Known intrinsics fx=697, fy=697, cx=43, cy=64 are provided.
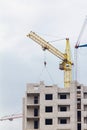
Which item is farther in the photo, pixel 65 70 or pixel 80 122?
pixel 65 70

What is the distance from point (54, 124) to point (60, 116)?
2.21 m

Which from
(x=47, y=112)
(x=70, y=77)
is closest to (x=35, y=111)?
(x=47, y=112)

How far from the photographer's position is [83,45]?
182m

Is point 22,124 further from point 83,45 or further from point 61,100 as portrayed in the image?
point 83,45

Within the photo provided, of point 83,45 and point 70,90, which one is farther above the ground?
point 83,45

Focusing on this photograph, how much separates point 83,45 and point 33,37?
13916 millimetres

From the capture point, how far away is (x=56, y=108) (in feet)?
503

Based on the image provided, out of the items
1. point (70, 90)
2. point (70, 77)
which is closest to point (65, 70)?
point (70, 77)

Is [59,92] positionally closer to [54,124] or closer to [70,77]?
[54,124]

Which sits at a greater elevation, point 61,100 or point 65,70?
point 65,70

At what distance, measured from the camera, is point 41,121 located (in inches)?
6029

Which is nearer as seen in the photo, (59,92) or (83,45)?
(59,92)

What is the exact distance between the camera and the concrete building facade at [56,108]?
153 metres

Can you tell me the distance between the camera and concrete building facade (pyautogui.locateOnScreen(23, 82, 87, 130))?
153 m
